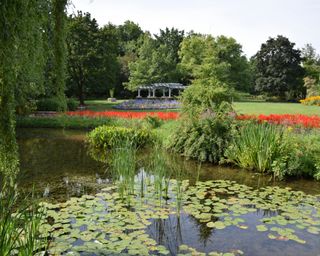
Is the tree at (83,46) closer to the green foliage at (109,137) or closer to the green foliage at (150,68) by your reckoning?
the green foliage at (150,68)

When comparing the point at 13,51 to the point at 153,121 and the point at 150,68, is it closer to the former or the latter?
the point at 153,121

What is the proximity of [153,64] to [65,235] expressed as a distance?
32.8 meters

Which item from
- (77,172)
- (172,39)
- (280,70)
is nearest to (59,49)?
(77,172)

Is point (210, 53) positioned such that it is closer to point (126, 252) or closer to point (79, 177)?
point (79, 177)

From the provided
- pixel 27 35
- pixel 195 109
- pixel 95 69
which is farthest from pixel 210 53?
pixel 27 35

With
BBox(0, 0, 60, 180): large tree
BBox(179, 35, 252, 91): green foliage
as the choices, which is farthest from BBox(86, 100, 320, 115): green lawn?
BBox(0, 0, 60, 180): large tree

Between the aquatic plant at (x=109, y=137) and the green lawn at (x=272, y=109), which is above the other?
the green lawn at (x=272, y=109)

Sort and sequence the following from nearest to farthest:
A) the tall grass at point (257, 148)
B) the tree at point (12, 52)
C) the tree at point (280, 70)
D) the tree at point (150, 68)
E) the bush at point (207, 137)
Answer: the tree at point (12, 52) < the tall grass at point (257, 148) < the bush at point (207, 137) < the tree at point (150, 68) < the tree at point (280, 70)

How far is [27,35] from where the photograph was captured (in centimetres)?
262

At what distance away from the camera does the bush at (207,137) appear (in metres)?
8.98

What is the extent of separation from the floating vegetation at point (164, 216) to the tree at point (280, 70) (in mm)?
36720

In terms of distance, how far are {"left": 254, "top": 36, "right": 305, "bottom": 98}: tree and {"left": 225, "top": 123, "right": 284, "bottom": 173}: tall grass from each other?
34.5 meters

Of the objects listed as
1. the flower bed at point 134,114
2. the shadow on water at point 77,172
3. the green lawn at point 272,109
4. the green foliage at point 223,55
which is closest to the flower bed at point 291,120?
the shadow on water at point 77,172

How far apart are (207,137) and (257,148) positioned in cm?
159
